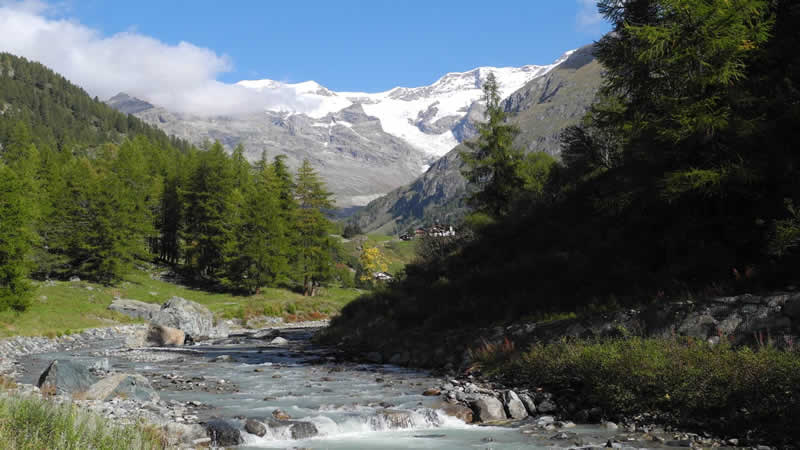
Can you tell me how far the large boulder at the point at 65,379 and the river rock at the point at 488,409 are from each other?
10903 mm

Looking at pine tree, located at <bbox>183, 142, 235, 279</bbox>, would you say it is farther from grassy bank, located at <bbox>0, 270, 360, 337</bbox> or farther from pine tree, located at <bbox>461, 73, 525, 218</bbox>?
pine tree, located at <bbox>461, 73, 525, 218</bbox>

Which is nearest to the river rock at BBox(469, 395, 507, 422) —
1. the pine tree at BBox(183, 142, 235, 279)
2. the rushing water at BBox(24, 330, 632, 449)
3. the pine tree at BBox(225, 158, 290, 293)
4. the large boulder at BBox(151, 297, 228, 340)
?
the rushing water at BBox(24, 330, 632, 449)

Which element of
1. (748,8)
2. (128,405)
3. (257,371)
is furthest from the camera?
(257,371)

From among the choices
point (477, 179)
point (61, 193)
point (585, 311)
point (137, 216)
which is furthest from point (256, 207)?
point (585, 311)

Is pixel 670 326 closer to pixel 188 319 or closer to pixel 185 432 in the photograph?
pixel 185 432

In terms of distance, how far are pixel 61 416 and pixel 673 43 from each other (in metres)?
19.9

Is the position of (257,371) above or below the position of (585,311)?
below

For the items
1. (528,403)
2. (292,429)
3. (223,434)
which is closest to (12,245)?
(223,434)

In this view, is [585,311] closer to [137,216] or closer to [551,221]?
[551,221]

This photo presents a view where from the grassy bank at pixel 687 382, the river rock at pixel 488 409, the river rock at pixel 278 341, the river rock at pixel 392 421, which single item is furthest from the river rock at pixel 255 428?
the river rock at pixel 278 341

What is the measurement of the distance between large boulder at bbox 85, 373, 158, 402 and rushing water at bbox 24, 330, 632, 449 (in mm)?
798

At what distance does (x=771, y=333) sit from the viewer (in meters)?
12.1

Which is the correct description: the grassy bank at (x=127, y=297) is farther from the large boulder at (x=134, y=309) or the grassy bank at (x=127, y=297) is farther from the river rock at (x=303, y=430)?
the river rock at (x=303, y=430)

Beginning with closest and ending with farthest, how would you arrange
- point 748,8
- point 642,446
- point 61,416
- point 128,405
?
point 61,416
point 642,446
point 128,405
point 748,8
